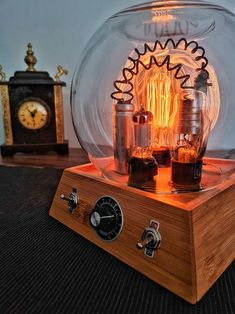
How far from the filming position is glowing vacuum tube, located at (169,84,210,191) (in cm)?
36

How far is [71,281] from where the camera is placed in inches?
12.1

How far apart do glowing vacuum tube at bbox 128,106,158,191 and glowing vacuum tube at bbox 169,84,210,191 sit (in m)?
0.04

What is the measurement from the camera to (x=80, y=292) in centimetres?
29

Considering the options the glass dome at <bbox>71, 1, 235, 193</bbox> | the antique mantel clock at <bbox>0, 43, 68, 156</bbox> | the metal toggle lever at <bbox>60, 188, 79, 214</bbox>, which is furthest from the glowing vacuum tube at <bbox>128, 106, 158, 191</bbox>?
the antique mantel clock at <bbox>0, 43, 68, 156</bbox>

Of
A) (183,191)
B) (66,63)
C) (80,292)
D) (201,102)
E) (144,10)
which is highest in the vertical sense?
(66,63)

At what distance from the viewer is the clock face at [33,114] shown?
0.97m

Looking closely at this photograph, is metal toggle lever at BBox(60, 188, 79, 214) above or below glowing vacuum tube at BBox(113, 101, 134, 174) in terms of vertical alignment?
below

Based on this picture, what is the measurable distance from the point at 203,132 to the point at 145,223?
189 mm

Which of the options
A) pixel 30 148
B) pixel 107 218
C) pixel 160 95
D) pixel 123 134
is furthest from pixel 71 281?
pixel 30 148

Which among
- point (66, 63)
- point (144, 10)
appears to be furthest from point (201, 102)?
point (66, 63)

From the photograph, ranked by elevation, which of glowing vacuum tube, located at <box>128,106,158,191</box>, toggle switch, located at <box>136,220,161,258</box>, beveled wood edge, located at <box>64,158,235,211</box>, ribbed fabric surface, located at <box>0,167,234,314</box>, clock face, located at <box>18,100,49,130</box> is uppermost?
clock face, located at <box>18,100,49,130</box>

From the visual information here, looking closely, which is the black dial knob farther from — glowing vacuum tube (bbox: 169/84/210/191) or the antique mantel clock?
the antique mantel clock

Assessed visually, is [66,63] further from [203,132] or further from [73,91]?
[203,132]

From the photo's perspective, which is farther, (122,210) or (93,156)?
(93,156)
